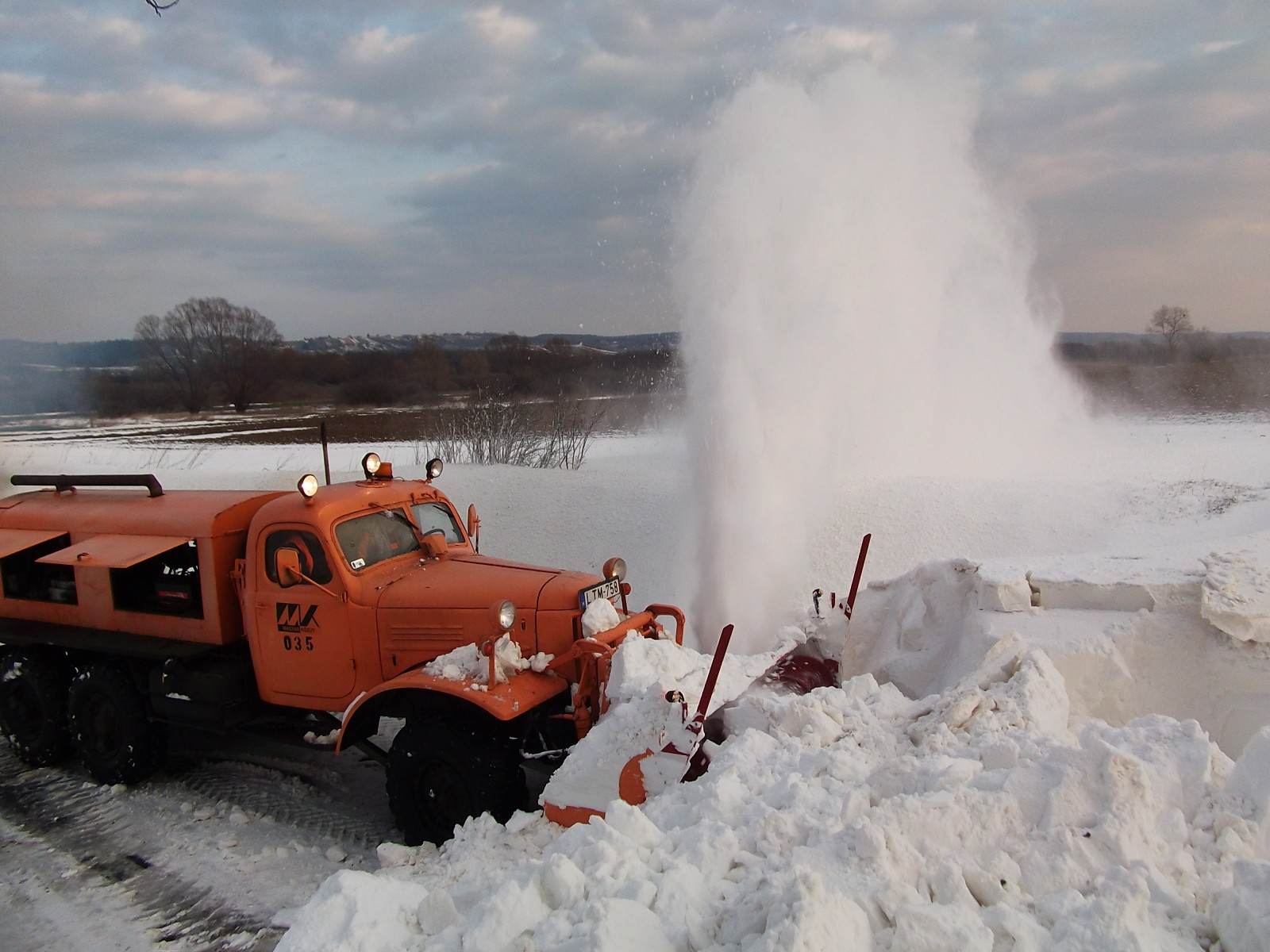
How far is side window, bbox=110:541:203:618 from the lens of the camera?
6.43 metres

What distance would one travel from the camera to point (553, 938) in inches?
115

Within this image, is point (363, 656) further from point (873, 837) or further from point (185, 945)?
point (873, 837)

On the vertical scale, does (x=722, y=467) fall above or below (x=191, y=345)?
below

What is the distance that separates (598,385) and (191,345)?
1461cm

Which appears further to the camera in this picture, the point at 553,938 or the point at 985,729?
the point at 985,729

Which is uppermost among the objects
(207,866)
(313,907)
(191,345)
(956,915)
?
(191,345)

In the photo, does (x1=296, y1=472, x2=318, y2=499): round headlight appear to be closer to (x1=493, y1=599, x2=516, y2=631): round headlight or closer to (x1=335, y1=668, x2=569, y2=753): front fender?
(x1=335, y1=668, x2=569, y2=753): front fender

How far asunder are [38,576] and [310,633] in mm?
3600

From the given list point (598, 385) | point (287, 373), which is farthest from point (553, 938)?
point (287, 373)

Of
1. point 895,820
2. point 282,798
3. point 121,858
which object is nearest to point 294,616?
point 282,798

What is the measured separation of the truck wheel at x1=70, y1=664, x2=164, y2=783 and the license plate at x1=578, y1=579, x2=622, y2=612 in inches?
153

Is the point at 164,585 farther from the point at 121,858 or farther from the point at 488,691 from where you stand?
the point at 488,691

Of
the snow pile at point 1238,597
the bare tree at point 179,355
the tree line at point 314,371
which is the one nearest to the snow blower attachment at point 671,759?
the snow pile at point 1238,597

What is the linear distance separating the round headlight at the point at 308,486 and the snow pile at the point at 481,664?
1513 mm
